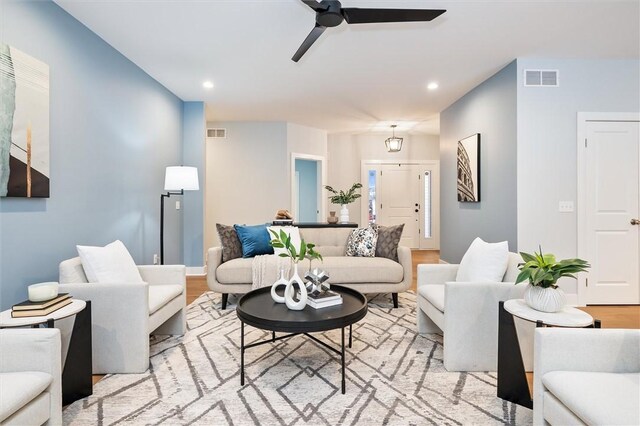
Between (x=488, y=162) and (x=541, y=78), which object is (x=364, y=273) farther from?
(x=541, y=78)

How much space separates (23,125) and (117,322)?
4.64 ft

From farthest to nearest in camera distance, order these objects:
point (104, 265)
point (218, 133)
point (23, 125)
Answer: point (218, 133), point (104, 265), point (23, 125)

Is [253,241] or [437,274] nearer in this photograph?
[437,274]

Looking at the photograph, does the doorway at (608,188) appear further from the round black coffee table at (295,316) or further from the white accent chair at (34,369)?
the white accent chair at (34,369)

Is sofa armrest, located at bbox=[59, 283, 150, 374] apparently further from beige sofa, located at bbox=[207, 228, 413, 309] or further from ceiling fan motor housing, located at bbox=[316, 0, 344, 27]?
ceiling fan motor housing, located at bbox=[316, 0, 344, 27]

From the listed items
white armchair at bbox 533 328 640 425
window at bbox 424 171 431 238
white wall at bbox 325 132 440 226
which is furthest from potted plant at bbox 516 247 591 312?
window at bbox 424 171 431 238

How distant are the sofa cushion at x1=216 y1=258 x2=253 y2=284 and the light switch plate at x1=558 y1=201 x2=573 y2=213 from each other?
3390mm

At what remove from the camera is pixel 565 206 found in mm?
3666

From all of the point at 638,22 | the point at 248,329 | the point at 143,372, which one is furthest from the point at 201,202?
the point at 638,22

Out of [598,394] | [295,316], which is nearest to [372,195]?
[295,316]

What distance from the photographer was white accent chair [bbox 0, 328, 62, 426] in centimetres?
138

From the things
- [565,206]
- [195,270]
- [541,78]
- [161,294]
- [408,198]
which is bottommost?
[195,270]

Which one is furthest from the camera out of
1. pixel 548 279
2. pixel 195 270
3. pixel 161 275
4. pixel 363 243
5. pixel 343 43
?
pixel 195 270

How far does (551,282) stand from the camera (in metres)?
1.72
